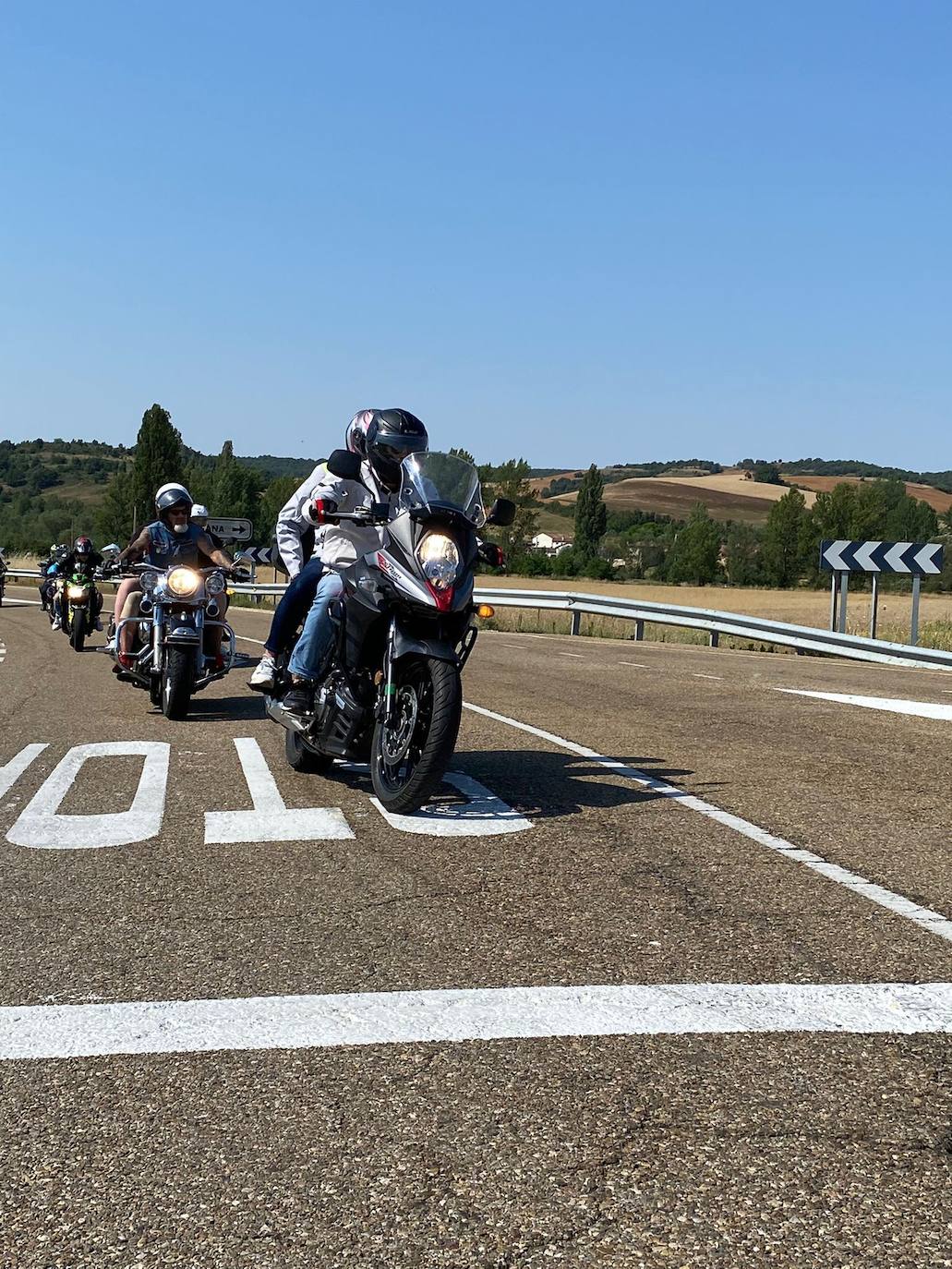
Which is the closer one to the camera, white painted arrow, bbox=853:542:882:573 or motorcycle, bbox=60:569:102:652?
motorcycle, bbox=60:569:102:652

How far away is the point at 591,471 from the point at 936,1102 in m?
135

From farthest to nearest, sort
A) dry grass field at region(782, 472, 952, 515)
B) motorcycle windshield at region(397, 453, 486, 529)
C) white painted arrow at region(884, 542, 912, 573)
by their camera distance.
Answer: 1. dry grass field at region(782, 472, 952, 515)
2. white painted arrow at region(884, 542, 912, 573)
3. motorcycle windshield at region(397, 453, 486, 529)

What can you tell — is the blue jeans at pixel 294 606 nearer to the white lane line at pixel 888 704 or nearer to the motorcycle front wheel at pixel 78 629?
the white lane line at pixel 888 704

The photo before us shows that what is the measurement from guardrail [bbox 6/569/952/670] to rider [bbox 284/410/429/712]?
8.59 m

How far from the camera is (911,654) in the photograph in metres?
20.0

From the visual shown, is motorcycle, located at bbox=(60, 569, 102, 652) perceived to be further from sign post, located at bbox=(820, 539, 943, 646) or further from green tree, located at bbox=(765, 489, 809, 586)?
green tree, located at bbox=(765, 489, 809, 586)

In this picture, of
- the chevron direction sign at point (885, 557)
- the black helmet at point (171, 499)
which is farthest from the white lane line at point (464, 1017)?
the chevron direction sign at point (885, 557)

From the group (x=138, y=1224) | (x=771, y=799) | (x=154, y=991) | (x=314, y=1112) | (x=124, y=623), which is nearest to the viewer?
(x=138, y=1224)

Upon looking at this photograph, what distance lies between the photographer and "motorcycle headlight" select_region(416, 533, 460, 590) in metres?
6.25

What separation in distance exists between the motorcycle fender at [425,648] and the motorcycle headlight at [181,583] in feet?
Result: 16.7

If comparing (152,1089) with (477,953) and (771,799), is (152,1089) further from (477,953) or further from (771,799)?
(771,799)

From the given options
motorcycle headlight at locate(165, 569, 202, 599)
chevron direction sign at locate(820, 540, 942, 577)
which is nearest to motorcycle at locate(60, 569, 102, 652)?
motorcycle headlight at locate(165, 569, 202, 599)

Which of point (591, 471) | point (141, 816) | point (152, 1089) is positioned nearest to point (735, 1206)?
point (152, 1089)

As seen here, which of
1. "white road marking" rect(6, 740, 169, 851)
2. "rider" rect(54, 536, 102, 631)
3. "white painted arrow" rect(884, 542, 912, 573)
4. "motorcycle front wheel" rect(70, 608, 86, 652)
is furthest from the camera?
"white painted arrow" rect(884, 542, 912, 573)
